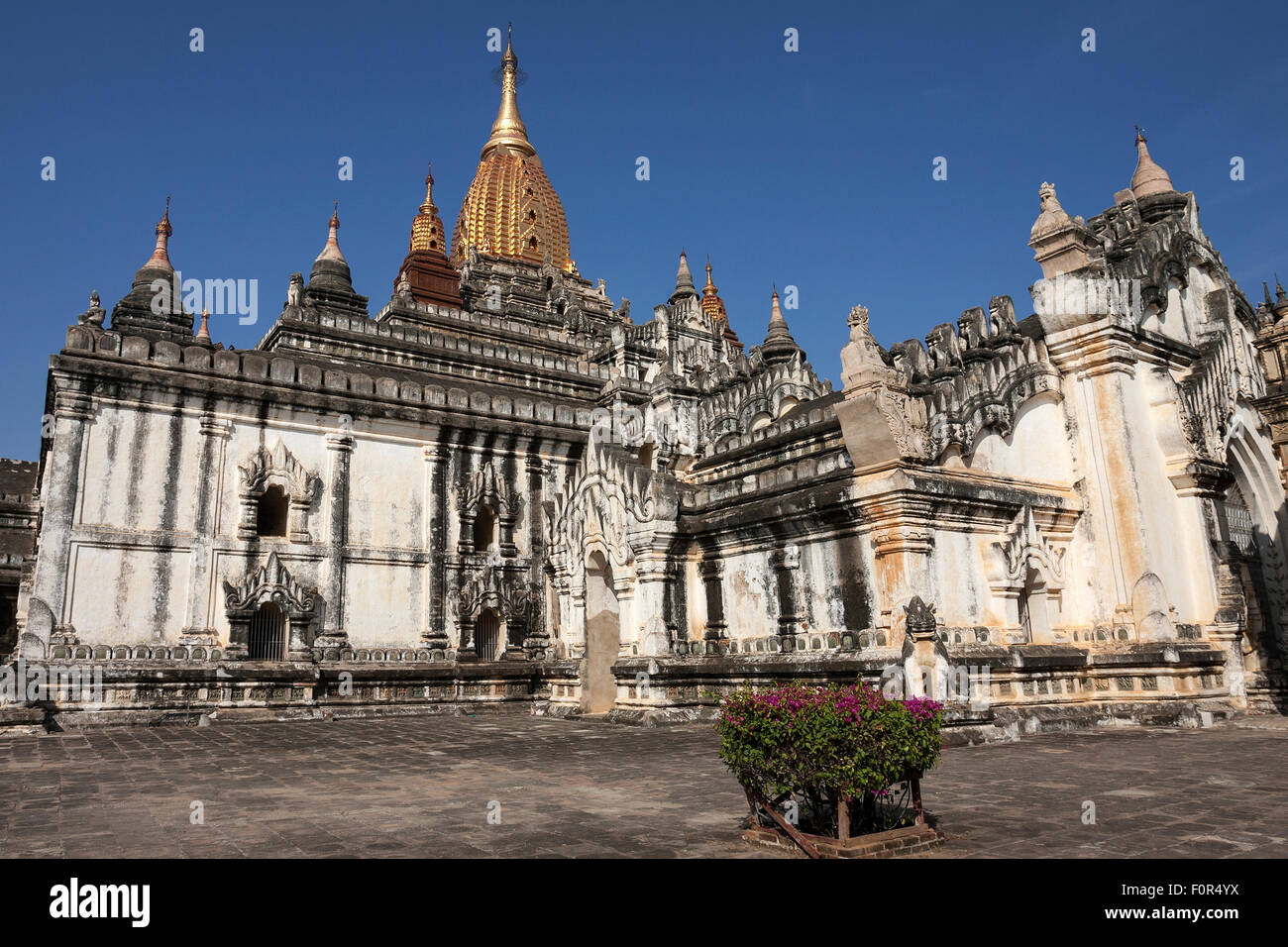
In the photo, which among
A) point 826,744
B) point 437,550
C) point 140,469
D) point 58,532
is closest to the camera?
point 826,744

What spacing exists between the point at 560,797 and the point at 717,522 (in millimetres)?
10034

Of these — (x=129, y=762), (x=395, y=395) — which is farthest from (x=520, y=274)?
(x=129, y=762)

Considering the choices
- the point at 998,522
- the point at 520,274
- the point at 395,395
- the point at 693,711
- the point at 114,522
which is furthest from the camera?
the point at 520,274

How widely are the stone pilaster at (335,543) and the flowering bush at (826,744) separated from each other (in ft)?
57.0

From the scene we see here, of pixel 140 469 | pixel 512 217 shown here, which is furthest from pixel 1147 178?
pixel 512 217

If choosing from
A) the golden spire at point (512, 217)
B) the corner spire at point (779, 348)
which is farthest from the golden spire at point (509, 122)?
the corner spire at point (779, 348)

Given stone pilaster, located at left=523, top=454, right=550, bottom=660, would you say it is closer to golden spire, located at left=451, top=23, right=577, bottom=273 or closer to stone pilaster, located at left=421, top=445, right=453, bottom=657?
stone pilaster, located at left=421, top=445, right=453, bottom=657

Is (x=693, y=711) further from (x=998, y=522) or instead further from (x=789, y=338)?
(x=789, y=338)

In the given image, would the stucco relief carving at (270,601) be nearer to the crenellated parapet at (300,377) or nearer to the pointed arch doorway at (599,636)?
the crenellated parapet at (300,377)

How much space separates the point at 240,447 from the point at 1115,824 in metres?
20.6

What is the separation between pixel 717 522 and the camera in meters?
18.5

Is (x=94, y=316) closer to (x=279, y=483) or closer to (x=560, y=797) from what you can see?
(x=279, y=483)

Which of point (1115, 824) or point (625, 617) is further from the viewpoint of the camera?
point (625, 617)

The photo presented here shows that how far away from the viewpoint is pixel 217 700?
66.8 feet
